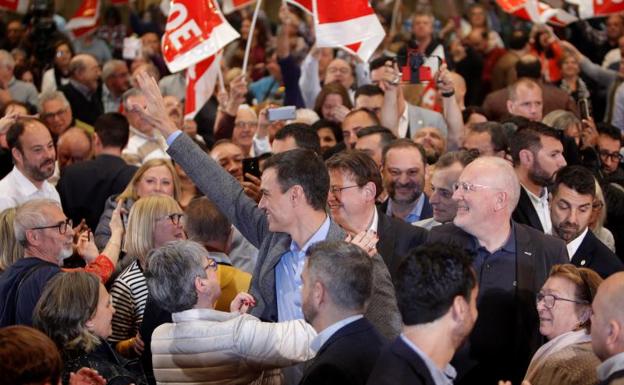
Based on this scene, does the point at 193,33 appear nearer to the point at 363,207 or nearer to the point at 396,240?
the point at 363,207

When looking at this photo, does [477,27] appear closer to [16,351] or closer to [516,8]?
[516,8]

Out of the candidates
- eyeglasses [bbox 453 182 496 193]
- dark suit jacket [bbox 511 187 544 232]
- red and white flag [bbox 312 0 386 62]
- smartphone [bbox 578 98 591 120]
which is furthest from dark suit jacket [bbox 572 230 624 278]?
smartphone [bbox 578 98 591 120]

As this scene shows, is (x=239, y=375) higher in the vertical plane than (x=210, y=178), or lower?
lower

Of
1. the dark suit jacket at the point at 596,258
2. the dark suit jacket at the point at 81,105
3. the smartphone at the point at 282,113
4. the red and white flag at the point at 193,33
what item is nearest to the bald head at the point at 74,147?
the red and white flag at the point at 193,33

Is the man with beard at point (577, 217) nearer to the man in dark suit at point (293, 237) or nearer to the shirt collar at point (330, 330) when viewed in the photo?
the man in dark suit at point (293, 237)

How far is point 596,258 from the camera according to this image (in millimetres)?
7020

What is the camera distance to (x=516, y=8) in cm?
1198

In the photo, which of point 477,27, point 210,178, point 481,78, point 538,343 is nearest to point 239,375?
point 210,178

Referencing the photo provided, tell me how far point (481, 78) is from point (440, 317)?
36.4 feet

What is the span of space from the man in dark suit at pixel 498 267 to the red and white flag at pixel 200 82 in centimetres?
486

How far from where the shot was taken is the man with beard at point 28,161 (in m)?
8.54

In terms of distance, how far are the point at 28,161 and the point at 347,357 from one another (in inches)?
185

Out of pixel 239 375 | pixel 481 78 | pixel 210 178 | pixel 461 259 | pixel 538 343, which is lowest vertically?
pixel 481 78

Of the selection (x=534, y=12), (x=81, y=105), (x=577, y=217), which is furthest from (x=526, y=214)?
(x=81, y=105)
